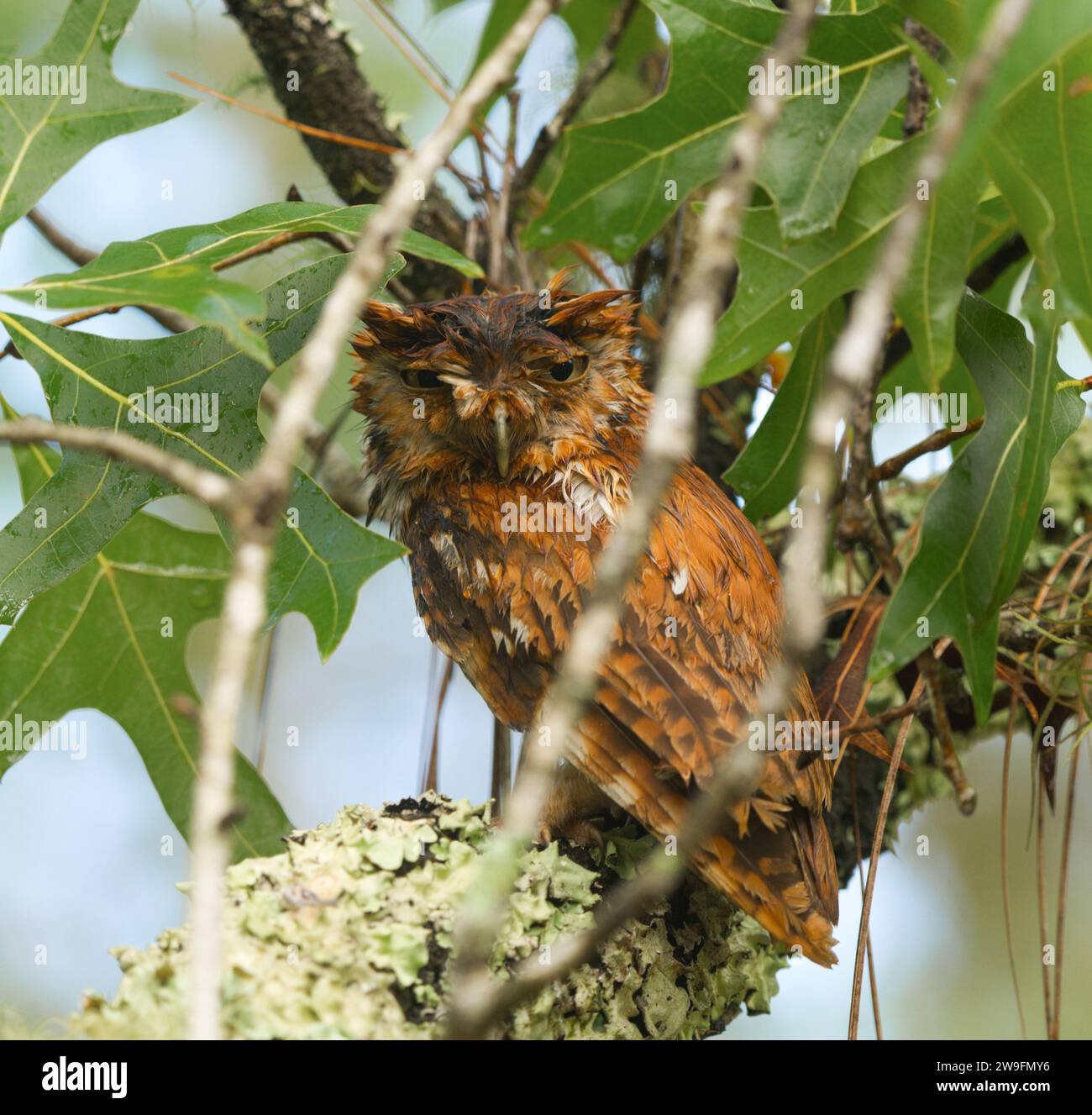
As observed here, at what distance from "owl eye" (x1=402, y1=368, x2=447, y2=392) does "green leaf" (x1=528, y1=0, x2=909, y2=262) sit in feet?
1.09

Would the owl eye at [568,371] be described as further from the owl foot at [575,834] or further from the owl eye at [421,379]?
the owl foot at [575,834]

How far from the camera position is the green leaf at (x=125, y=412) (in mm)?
1598

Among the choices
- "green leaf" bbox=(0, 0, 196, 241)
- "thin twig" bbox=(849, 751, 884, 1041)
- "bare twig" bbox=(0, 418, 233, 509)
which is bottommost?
"thin twig" bbox=(849, 751, 884, 1041)

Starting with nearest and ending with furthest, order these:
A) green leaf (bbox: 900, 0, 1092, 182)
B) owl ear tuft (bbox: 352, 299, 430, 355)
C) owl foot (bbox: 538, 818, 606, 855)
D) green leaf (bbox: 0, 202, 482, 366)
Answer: green leaf (bbox: 900, 0, 1092, 182) → green leaf (bbox: 0, 202, 482, 366) → owl foot (bbox: 538, 818, 606, 855) → owl ear tuft (bbox: 352, 299, 430, 355)

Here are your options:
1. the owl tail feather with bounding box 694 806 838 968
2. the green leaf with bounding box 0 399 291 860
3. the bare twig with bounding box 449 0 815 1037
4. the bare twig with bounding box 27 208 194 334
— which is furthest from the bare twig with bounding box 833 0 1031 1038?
the bare twig with bounding box 27 208 194 334

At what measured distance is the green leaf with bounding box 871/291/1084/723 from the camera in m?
1.47

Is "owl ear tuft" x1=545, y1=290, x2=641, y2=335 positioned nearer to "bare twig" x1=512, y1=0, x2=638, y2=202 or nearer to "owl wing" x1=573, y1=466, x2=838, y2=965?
"owl wing" x1=573, y1=466, x2=838, y2=965

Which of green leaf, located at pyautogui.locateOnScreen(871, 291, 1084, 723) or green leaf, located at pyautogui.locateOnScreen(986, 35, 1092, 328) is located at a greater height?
green leaf, located at pyautogui.locateOnScreen(986, 35, 1092, 328)

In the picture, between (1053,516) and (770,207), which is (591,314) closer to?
(770,207)

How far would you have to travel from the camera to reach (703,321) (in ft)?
2.50

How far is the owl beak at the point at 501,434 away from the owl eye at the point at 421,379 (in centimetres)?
15

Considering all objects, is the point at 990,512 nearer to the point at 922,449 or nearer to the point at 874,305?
the point at 922,449

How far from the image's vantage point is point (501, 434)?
185cm

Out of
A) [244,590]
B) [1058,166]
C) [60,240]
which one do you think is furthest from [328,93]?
[244,590]
